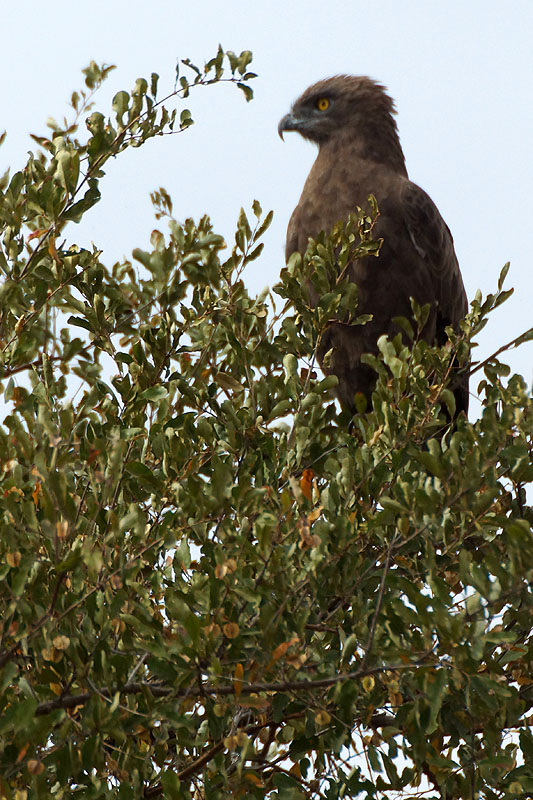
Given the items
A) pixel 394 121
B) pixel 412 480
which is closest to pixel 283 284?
pixel 412 480

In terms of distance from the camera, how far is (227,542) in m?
2.66

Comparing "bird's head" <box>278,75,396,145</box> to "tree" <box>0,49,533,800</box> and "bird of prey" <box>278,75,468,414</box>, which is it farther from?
"tree" <box>0,49,533,800</box>

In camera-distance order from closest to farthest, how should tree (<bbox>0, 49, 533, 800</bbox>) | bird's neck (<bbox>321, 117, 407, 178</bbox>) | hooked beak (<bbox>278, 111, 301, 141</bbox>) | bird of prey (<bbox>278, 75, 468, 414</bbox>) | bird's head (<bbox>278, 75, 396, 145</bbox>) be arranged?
tree (<bbox>0, 49, 533, 800</bbox>) < bird of prey (<bbox>278, 75, 468, 414</bbox>) < bird's neck (<bbox>321, 117, 407, 178</bbox>) < bird's head (<bbox>278, 75, 396, 145</bbox>) < hooked beak (<bbox>278, 111, 301, 141</bbox>)

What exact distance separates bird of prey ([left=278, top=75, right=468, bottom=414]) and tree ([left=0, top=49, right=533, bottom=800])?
6.26ft

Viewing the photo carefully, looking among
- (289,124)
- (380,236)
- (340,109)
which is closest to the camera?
(380,236)

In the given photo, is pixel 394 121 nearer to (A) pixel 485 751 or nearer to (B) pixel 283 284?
(B) pixel 283 284

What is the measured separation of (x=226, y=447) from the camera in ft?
10.6

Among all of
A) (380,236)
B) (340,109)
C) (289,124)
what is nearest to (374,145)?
(340,109)

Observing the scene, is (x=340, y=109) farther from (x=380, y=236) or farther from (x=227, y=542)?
(x=227, y=542)

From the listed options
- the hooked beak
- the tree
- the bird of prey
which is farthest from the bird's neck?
the tree

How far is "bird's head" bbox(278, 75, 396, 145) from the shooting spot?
6.68 metres

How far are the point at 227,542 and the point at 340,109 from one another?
487cm

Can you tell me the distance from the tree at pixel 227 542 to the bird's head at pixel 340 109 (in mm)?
3095

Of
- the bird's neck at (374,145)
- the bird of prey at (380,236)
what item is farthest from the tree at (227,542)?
the bird's neck at (374,145)
